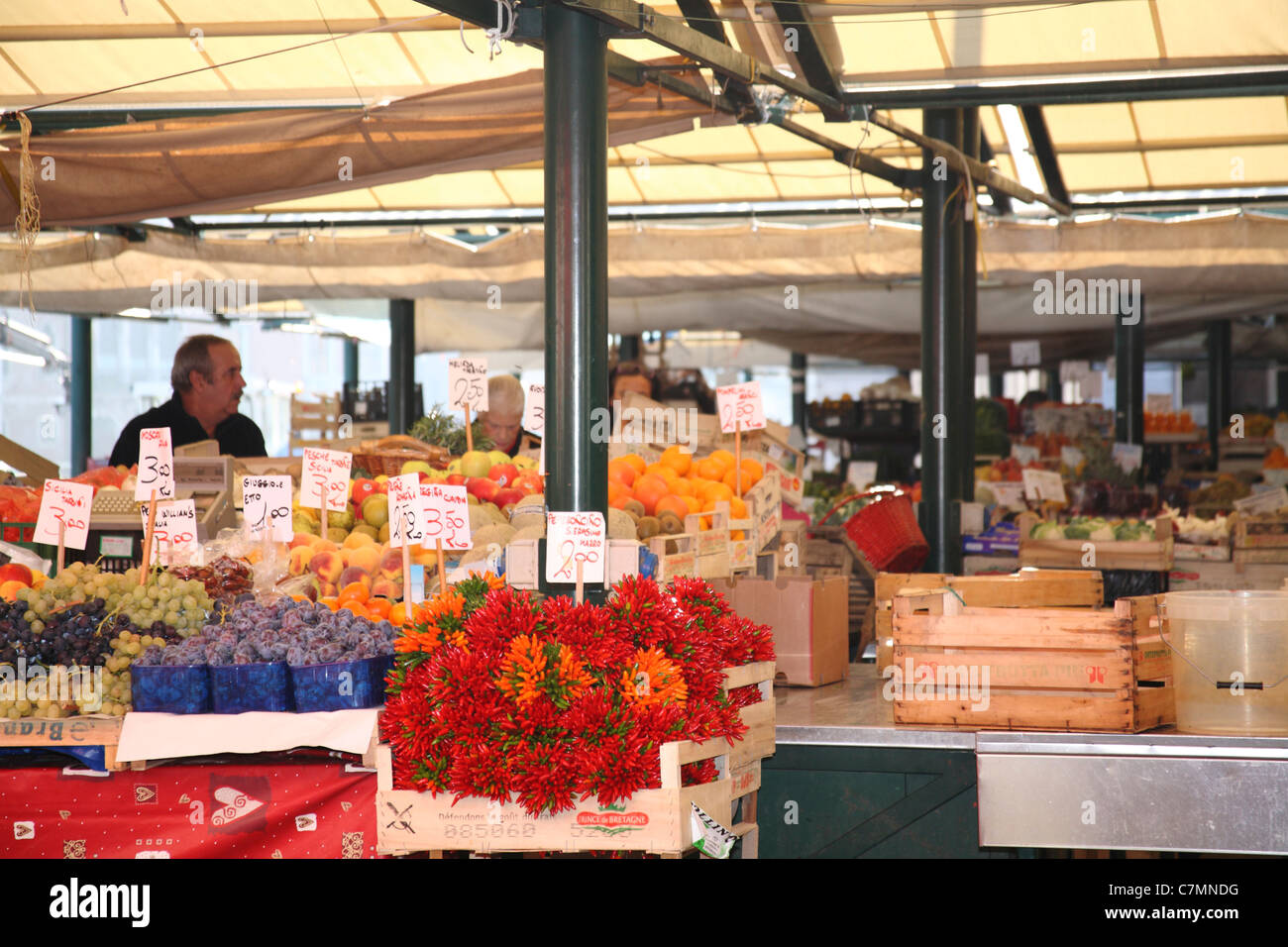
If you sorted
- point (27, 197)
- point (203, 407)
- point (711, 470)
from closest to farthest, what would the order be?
1. point (27, 197)
2. point (711, 470)
3. point (203, 407)

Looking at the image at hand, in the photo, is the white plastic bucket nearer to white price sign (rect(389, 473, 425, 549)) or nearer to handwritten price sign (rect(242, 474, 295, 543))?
white price sign (rect(389, 473, 425, 549))

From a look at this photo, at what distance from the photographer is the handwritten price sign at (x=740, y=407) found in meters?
4.45

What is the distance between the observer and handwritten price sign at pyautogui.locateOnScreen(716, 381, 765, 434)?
4.45m

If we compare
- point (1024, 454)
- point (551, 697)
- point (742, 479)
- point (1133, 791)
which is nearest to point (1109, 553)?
point (742, 479)

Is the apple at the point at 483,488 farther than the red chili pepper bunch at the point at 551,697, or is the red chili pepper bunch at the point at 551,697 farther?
the apple at the point at 483,488

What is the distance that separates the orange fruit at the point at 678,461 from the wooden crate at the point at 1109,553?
7.55 feet

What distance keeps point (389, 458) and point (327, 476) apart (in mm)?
1026

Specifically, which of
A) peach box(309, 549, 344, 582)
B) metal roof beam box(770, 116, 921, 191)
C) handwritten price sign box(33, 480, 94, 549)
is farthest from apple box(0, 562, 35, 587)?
metal roof beam box(770, 116, 921, 191)

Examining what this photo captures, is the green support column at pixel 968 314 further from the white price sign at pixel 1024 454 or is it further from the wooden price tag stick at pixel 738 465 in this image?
the white price sign at pixel 1024 454

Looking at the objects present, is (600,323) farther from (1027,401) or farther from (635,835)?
(1027,401)

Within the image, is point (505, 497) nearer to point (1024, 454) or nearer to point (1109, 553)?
point (1109, 553)

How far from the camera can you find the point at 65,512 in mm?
3955

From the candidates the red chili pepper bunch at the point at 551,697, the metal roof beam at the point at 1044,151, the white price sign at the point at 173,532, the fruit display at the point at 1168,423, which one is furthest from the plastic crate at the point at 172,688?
the fruit display at the point at 1168,423

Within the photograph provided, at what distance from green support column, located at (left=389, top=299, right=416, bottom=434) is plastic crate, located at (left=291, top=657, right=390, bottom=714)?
6274mm
